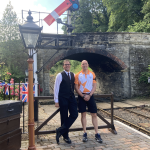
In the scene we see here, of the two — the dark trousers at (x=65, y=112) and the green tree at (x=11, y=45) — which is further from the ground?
the green tree at (x=11, y=45)

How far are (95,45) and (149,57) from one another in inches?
189

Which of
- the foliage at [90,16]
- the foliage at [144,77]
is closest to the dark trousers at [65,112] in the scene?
the foliage at [144,77]

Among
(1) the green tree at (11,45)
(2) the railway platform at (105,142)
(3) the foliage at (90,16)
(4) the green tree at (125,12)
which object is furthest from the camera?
(3) the foliage at (90,16)

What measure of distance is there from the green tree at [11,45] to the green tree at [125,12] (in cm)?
1286

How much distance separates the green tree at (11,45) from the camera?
13641 millimetres

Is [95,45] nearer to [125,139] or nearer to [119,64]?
[119,64]

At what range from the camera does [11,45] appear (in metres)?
14.1

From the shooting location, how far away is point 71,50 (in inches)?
519

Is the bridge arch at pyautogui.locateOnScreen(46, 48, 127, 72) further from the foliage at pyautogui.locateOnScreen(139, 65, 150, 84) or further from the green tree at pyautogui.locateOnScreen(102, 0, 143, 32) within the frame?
the green tree at pyautogui.locateOnScreen(102, 0, 143, 32)

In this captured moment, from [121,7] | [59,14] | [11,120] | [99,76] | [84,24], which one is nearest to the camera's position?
[11,120]

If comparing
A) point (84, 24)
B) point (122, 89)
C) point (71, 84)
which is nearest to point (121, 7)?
point (84, 24)

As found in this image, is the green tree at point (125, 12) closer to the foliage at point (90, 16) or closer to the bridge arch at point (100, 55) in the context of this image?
the foliage at point (90, 16)

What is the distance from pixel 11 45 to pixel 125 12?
51.3 ft

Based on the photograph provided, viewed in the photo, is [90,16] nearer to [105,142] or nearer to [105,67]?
[105,67]
